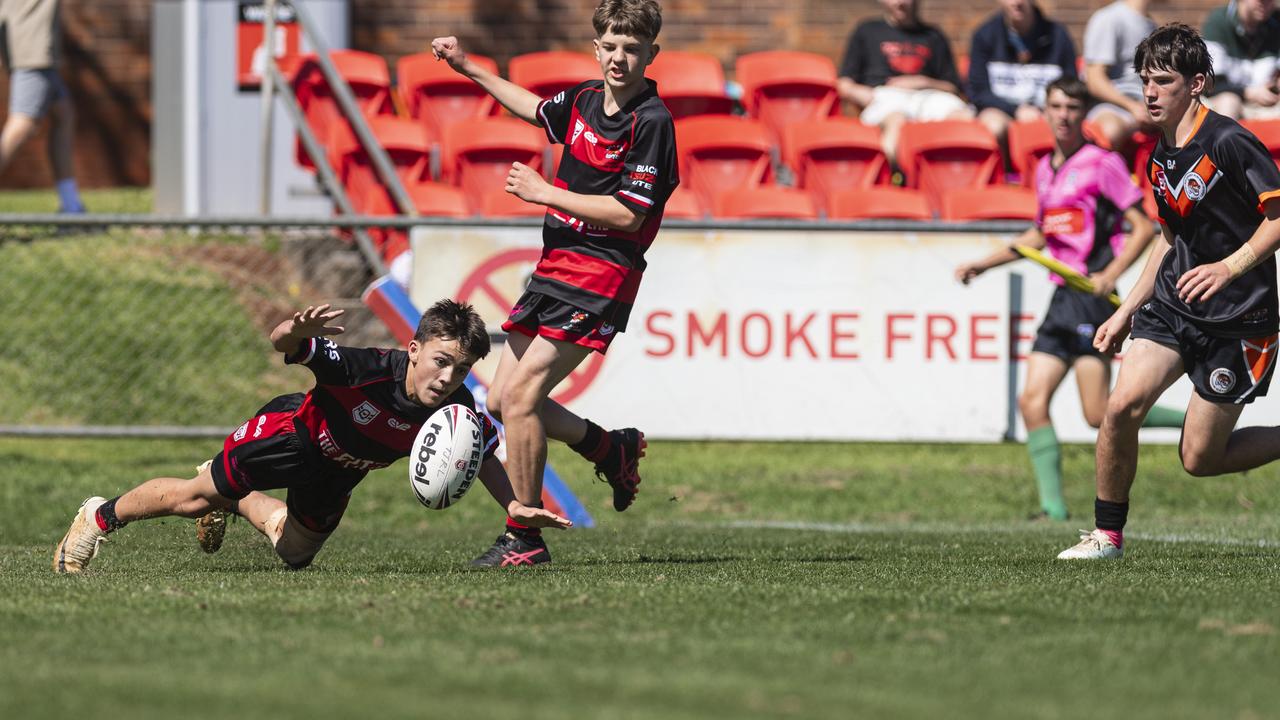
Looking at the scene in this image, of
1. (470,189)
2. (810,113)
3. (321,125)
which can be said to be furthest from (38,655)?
(810,113)

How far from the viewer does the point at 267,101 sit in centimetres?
1298

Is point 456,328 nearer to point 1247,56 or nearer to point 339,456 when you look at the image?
point 339,456

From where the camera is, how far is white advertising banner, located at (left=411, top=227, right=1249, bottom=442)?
33.2ft

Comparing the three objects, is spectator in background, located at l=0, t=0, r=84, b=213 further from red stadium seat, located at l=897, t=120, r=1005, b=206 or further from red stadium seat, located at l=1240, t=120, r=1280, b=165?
red stadium seat, located at l=1240, t=120, r=1280, b=165

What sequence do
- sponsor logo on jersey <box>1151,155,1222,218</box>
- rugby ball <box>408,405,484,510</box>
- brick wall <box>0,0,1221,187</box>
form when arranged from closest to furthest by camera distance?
rugby ball <box>408,405,484,510</box>, sponsor logo on jersey <box>1151,155,1222,218</box>, brick wall <box>0,0,1221,187</box>

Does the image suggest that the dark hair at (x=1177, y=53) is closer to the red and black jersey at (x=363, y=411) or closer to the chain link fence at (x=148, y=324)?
the red and black jersey at (x=363, y=411)

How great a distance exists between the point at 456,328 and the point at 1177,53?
9.18 feet

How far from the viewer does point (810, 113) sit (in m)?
13.8

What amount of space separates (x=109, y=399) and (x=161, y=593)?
5.92m

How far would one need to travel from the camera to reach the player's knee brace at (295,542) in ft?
21.4

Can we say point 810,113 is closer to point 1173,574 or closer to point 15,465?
point 15,465

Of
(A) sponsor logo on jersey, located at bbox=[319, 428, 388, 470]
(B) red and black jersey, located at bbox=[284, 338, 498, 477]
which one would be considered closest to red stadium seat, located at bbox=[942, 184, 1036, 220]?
(B) red and black jersey, located at bbox=[284, 338, 498, 477]

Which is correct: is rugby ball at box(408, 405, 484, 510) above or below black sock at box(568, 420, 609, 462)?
above

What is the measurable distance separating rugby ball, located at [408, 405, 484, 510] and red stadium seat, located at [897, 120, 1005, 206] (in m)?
6.81
